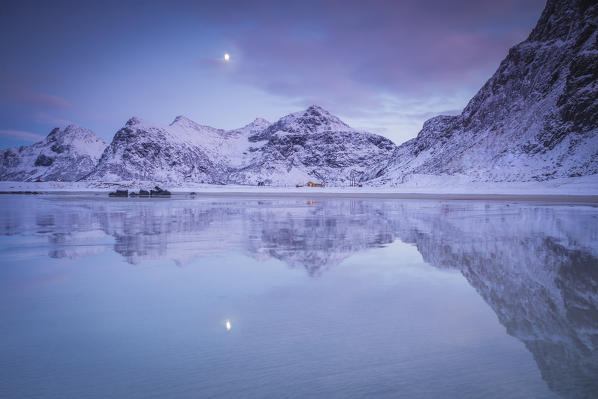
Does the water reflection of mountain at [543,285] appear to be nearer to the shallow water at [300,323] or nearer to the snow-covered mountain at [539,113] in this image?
the shallow water at [300,323]

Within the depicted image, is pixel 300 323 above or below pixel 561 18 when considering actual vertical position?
below

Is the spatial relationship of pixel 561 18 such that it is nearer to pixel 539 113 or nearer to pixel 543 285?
pixel 539 113

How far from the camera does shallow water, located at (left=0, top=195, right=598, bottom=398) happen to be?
3949 mm

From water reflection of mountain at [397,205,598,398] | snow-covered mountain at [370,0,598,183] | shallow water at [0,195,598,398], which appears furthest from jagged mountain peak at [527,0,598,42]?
shallow water at [0,195,598,398]

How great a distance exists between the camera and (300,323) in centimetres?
556

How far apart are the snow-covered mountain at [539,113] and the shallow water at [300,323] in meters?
86.3

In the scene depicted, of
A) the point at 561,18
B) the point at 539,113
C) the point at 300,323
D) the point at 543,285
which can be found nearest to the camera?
the point at 300,323

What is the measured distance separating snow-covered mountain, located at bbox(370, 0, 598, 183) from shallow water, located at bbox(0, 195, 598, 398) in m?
86.3

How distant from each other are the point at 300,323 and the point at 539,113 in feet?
378

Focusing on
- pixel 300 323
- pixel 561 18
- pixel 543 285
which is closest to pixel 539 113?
pixel 561 18

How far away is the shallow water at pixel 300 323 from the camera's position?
3.95 meters

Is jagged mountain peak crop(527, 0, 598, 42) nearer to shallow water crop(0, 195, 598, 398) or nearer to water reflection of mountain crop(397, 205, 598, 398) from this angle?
water reflection of mountain crop(397, 205, 598, 398)

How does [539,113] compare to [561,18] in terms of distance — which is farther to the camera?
[561,18]

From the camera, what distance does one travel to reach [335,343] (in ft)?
15.9
